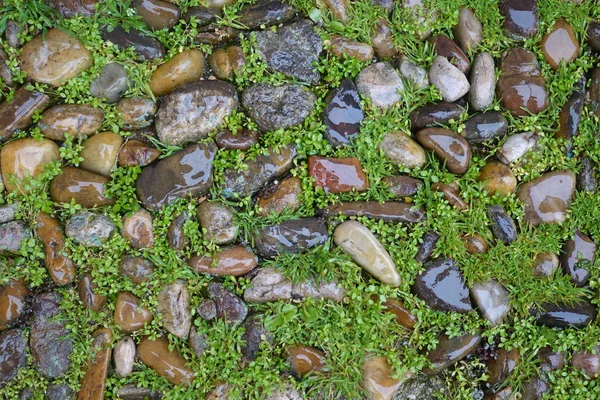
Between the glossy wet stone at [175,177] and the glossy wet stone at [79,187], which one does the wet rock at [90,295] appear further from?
the glossy wet stone at [175,177]

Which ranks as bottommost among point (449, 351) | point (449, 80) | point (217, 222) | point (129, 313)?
point (449, 351)

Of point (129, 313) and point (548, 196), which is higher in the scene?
point (548, 196)

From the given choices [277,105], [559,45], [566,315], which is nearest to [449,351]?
[566,315]

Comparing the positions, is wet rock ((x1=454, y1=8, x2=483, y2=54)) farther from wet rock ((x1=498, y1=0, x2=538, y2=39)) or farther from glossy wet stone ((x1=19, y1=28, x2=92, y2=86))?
glossy wet stone ((x1=19, y1=28, x2=92, y2=86))

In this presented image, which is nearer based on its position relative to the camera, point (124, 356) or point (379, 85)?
point (124, 356)

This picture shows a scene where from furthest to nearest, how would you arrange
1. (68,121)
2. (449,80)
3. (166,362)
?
(449,80), (68,121), (166,362)

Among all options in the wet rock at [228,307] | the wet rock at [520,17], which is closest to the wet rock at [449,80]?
the wet rock at [520,17]

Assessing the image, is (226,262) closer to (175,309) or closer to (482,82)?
(175,309)
